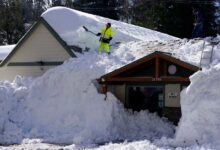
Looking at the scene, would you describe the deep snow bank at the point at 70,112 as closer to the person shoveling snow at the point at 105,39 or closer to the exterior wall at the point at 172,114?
the exterior wall at the point at 172,114

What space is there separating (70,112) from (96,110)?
4.12 ft

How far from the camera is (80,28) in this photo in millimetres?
23062

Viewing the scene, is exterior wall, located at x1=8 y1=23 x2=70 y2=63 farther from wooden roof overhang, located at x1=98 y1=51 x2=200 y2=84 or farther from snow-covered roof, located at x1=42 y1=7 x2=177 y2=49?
wooden roof overhang, located at x1=98 y1=51 x2=200 y2=84

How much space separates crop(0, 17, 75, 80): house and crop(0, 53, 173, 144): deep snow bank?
47.4 inches

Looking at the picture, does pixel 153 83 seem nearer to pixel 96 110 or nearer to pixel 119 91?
pixel 119 91

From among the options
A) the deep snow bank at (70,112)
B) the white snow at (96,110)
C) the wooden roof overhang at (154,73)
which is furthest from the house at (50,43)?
the wooden roof overhang at (154,73)

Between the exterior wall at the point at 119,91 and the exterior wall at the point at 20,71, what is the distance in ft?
13.4

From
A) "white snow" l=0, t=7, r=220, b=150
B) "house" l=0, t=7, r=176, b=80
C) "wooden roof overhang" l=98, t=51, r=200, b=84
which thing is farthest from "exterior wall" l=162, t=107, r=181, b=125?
"house" l=0, t=7, r=176, b=80

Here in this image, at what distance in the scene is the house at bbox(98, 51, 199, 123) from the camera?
16875mm

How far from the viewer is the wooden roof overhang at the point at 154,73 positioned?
16.6 meters

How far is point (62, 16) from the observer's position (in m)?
24.2

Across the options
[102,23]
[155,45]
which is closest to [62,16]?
[102,23]

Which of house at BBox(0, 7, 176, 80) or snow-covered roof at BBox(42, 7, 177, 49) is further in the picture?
snow-covered roof at BBox(42, 7, 177, 49)

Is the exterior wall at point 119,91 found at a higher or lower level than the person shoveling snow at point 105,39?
lower
